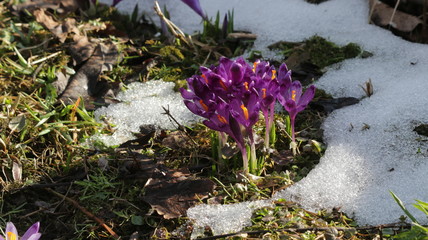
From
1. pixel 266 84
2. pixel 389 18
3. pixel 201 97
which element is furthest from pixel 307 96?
pixel 389 18

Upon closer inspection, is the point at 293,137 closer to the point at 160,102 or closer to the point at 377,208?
the point at 377,208

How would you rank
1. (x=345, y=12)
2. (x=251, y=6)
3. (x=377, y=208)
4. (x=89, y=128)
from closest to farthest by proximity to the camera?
(x=377, y=208)
(x=89, y=128)
(x=345, y=12)
(x=251, y=6)

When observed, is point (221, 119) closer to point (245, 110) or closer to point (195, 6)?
point (245, 110)

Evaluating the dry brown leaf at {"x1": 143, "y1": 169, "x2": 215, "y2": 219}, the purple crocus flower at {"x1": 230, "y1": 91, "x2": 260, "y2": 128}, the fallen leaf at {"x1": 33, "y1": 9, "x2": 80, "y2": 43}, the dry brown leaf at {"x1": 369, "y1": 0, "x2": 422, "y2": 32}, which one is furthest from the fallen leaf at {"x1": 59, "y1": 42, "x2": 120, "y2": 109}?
the dry brown leaf at {"x1": 369, "y1": 0, "x2": 422, "y2": 32}

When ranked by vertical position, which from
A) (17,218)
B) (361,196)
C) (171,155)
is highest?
(361,196)

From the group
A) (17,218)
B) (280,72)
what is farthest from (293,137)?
(17,218)

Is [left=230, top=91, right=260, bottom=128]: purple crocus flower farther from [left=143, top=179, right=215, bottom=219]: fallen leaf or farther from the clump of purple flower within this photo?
[left=143, top=179, right=215, bottom=219]: fallen leaf

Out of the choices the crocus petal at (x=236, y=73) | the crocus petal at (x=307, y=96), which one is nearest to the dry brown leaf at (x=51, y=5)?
the crocus petal at (x=236, y=73)
